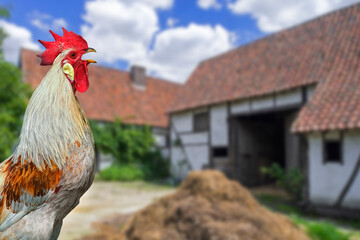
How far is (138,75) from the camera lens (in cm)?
2175

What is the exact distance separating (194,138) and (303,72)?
631 cm

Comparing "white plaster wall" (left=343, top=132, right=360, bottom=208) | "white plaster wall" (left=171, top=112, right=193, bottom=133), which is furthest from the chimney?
"white plaster wall" (left=343, top=132, right=360, bottom=208)

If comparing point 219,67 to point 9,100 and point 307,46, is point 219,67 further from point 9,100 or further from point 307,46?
point 9,100

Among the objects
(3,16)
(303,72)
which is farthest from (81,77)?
(303,72)

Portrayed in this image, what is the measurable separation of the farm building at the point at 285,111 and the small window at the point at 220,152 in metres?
0.05

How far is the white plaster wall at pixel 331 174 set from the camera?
24.0ft

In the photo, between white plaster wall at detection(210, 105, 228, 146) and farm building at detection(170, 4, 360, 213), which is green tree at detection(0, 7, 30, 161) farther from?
white plaster wall at detection(210, 105, 228, 146)

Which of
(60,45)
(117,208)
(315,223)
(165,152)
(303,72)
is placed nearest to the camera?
(60,45)

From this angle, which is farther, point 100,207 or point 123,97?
point 123,97

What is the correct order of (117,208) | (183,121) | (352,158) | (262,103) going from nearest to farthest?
(352,158), (117,208), (262,103), (183,121)

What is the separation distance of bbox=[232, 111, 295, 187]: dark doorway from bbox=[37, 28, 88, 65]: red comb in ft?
37.3

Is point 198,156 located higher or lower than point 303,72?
lower

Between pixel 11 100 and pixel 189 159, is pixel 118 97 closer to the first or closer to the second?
pixel 189 159

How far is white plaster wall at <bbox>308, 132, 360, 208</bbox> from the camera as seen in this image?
24.0ft
